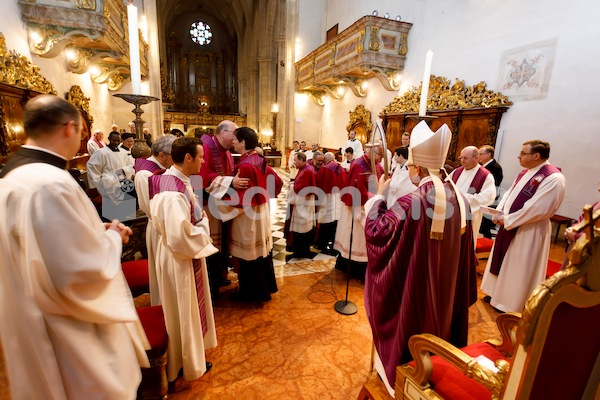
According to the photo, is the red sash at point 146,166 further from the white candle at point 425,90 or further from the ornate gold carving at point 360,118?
the ornate gold carving at point 360,118

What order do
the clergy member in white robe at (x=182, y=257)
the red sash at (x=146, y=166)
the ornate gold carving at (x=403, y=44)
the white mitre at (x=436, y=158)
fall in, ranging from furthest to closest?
the ornate gold carving at (x=403, y=44), the red sash at (x=146, y=166), the clergy member in white robe at (x=182, y=257), the white mitre at (x=436, y=158)

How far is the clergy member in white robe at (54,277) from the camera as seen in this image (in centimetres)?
110

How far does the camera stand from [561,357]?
90cm

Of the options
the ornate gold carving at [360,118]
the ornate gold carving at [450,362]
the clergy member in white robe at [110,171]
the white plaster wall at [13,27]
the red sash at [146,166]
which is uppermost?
the white plaster wall at [13,27]

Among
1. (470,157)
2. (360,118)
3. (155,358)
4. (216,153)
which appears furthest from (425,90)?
(360,118)

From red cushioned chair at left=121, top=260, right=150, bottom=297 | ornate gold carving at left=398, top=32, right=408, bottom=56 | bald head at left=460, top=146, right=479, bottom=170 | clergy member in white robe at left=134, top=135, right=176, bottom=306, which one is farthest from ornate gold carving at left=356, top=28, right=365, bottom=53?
red cushioned chair at left=121, top=260, right=150, bottom=297

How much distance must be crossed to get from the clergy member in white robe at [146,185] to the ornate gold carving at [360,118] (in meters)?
9.77

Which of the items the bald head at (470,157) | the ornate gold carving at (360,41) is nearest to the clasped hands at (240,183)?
the bald head at (470,157)

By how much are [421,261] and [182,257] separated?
152 centimetres

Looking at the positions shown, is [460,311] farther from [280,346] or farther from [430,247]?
[280,346]

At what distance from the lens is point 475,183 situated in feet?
13.3

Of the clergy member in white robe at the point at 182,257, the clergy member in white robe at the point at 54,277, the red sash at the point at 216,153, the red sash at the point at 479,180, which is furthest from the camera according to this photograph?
the red sash at the point at 479,180

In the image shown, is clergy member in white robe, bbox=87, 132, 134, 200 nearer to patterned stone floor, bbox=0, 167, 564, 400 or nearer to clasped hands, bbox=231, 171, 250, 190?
patterned stone floor, bbox=0, 167, 564, 400

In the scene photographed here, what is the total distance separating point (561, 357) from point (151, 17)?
14113mm
